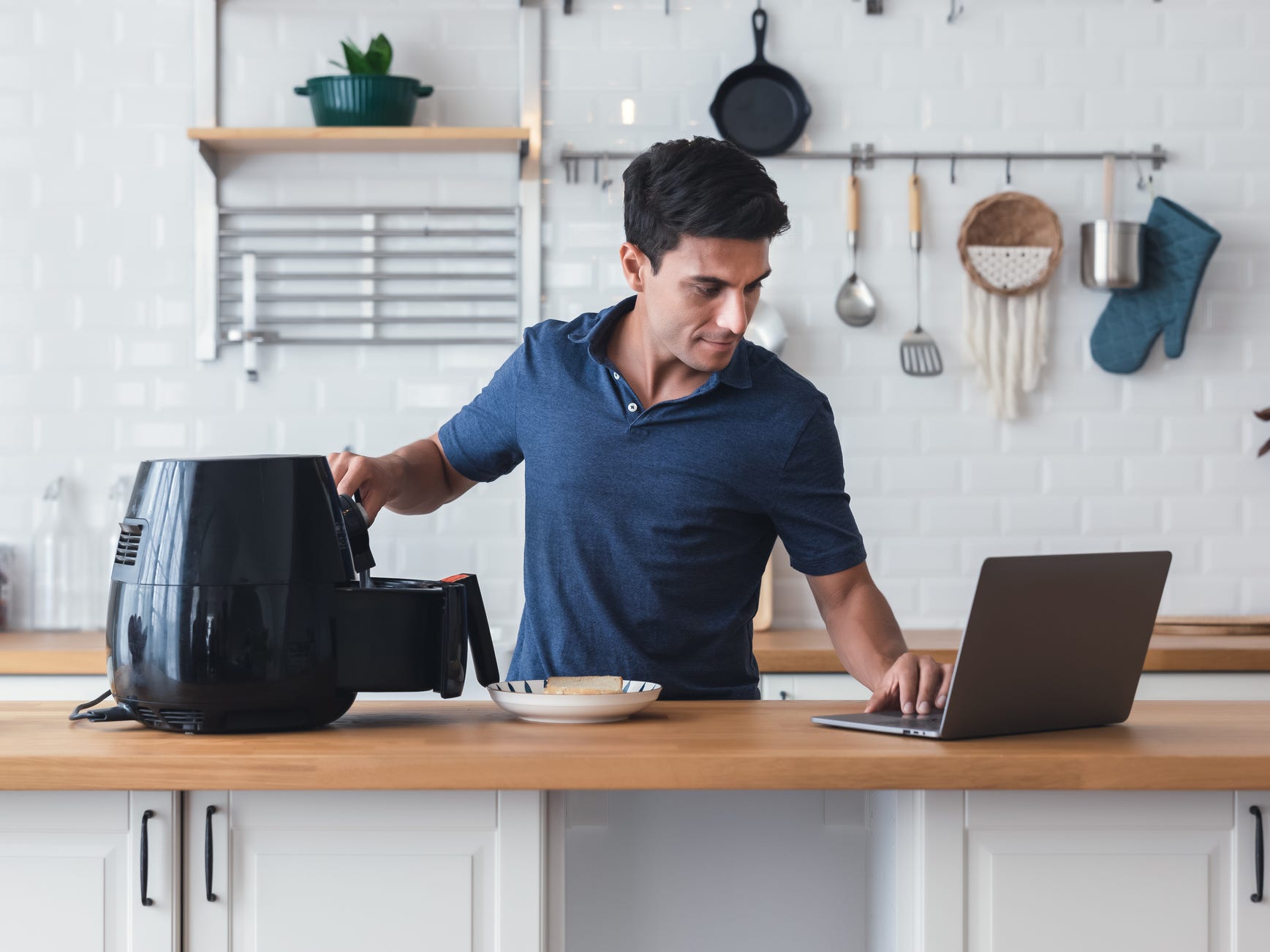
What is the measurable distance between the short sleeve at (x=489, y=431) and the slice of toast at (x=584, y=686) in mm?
570

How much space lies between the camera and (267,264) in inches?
135

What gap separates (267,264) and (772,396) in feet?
6.28

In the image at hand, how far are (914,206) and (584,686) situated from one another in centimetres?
214

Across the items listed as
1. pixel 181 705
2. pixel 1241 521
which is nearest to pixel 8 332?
pixel 181 705

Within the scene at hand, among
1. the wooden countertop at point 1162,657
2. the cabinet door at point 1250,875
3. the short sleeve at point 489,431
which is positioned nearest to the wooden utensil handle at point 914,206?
the wooden countertop at point 1162,657

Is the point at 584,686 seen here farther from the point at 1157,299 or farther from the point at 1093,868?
the point at 1157,299

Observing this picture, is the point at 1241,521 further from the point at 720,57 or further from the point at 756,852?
the point at 756,852

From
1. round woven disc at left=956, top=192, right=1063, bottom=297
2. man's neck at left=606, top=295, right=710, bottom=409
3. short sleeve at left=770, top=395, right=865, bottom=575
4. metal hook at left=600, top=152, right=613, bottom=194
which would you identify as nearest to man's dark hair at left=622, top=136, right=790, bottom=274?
man's neck at left=606, top=295, right=710, bottom=409

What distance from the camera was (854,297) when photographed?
134 inches

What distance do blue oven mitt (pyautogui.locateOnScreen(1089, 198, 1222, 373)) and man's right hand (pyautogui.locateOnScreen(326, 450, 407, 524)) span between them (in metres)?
2.12

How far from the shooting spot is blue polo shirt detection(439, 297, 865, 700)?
77.3 inches

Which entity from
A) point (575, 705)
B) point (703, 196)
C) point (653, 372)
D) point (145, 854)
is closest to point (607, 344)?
point (653, 372)

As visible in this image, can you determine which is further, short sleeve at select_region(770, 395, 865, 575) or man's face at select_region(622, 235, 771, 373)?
short sleeve at select_region(770, 395, 865, 575)

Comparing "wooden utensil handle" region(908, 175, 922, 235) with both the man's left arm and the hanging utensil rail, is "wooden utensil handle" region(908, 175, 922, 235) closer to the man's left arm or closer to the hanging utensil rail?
the hanging utensil rail
